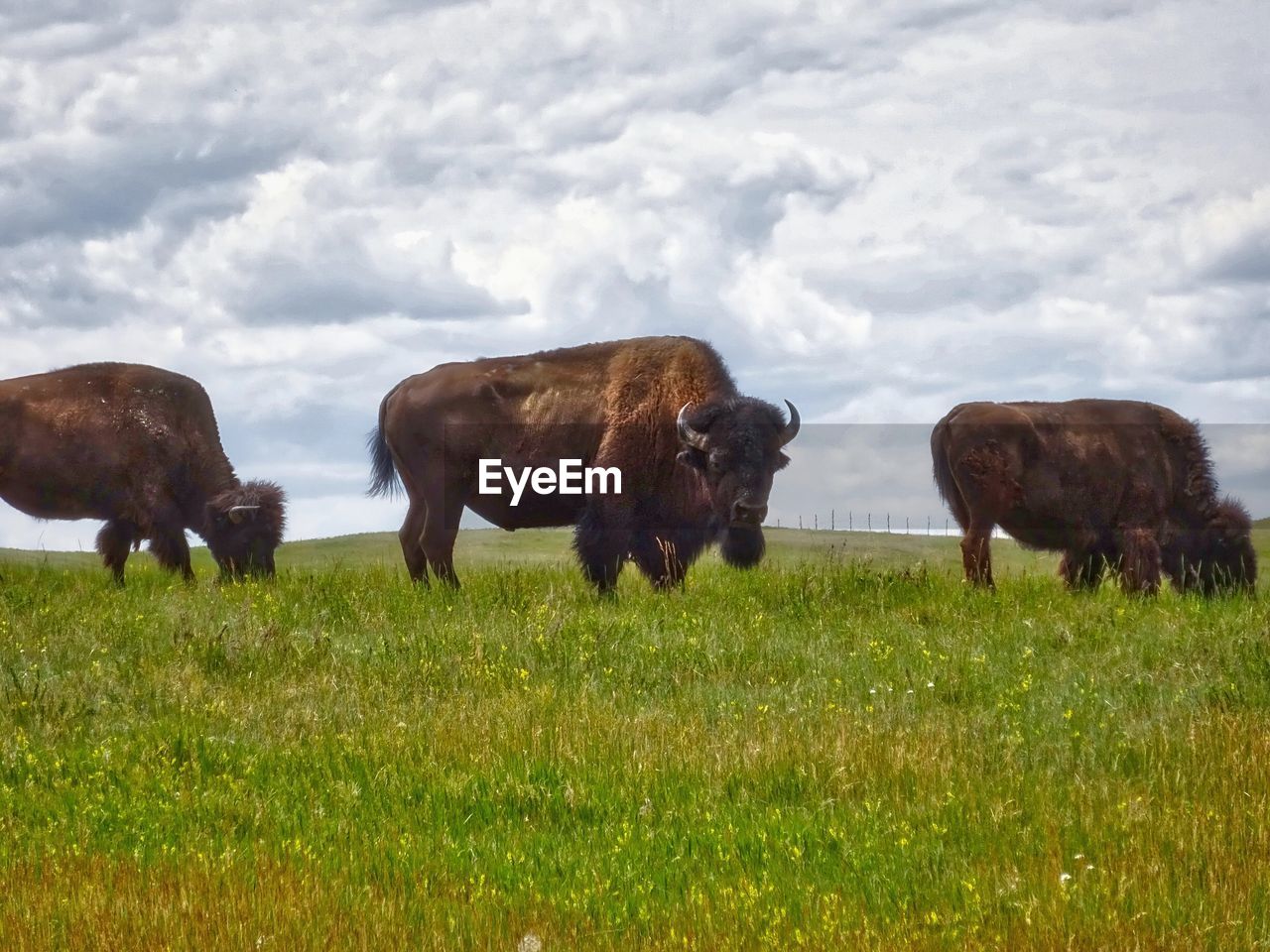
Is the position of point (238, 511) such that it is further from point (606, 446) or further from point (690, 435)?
point (690, 435)

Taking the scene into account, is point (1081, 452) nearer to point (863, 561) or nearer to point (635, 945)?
point (863, 561)

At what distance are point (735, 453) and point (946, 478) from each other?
10.2 ft

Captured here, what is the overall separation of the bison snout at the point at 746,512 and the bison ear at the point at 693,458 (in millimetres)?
686

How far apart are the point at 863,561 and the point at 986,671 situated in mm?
4955

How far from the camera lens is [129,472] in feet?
57.5

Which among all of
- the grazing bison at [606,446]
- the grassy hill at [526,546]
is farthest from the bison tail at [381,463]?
the grassy hill at [526,546]

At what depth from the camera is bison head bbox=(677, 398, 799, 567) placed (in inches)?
549

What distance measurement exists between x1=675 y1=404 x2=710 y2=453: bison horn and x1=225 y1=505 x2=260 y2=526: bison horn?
20.5 ft

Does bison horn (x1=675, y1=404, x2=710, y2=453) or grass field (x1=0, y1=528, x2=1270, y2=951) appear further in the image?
bison horn (x1=675, y1=404, x2=710, y2=453)

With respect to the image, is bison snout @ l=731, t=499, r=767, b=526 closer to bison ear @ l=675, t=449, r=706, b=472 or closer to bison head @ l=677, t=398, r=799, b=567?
bison head @ l=677, t=398, r=799, b=567

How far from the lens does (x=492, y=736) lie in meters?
7.31

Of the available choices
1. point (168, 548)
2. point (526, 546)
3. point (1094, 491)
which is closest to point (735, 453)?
point (1094, 491)

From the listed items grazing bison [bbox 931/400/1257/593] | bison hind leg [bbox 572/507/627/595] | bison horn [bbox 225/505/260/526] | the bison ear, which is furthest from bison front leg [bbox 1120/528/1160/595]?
bison horn [bbox 225/505/260/526]

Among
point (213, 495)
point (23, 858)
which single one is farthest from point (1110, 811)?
point (213, 495)
